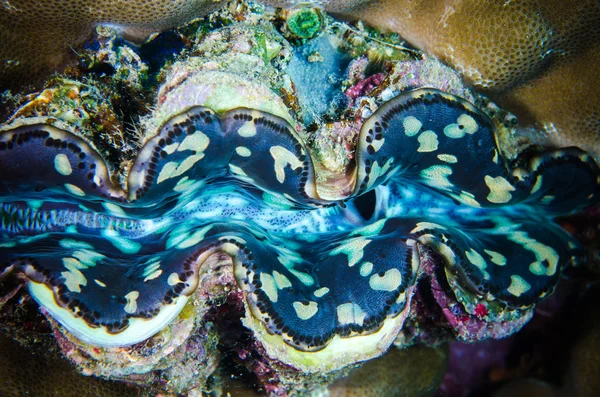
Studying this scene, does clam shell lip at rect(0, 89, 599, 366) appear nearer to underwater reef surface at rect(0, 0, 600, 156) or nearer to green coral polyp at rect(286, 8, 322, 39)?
underwater reef surface at rect(0, 0, 600, 156)

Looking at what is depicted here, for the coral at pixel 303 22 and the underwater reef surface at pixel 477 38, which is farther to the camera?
the coral at pixel 303 22

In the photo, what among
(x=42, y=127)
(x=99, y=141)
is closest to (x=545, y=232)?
(x=99, y=141)

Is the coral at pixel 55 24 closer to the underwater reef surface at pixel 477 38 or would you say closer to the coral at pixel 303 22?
the underwater reef surface at pixel 477 38

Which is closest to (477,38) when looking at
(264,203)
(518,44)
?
(518,44)

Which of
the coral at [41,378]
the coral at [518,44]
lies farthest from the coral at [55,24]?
the coral at [41,378]

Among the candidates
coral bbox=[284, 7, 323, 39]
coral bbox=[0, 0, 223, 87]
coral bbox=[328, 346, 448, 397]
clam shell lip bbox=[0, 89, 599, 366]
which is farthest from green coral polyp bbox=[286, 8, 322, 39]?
coral bbox=[328, 346, 448, 397]

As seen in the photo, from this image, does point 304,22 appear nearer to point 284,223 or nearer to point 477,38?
point 477,38
